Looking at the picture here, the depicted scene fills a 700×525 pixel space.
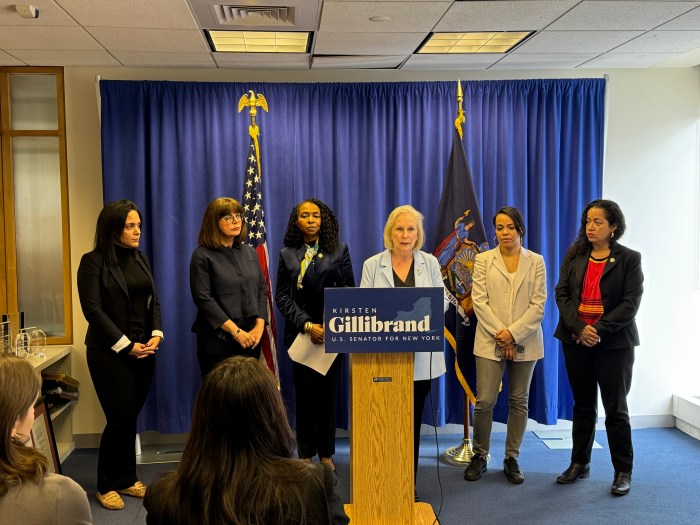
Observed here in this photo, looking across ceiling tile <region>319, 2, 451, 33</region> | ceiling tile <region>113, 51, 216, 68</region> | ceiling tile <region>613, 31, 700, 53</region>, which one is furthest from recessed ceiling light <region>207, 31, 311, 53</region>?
ceiling tile <region>613, 31, 700, 53</region>

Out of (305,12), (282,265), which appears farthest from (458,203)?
(305,12)

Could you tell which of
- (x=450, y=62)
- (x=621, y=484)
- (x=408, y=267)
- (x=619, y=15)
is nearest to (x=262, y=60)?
(x=450, y=62)

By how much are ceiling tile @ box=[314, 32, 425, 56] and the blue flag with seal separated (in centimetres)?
59

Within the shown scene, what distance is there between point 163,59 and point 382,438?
282 cm

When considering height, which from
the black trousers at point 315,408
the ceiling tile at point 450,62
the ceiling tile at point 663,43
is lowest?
the black trousers at point 315,408

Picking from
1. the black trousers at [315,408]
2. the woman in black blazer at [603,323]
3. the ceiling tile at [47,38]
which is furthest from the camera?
the black trousers at [315,408]

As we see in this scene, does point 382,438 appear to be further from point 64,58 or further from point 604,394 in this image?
point 64,58

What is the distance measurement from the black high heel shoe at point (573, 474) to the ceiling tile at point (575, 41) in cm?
252

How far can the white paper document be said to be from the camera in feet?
13.0

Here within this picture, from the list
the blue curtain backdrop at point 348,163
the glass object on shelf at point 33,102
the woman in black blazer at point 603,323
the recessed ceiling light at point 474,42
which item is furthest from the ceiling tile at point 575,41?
the glass object on shelf at point 33,102

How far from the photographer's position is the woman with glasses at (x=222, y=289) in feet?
13.0

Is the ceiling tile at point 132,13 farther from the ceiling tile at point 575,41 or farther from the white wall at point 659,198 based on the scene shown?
the ceiling tile at point 575,41

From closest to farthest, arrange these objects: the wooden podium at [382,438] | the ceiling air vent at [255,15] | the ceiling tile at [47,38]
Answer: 1. the wooden podium at [382,438]
2. the ceiling air vent at [255,15]
3. the ceiling tile at [47,38]

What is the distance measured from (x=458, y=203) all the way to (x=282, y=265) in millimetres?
1243
